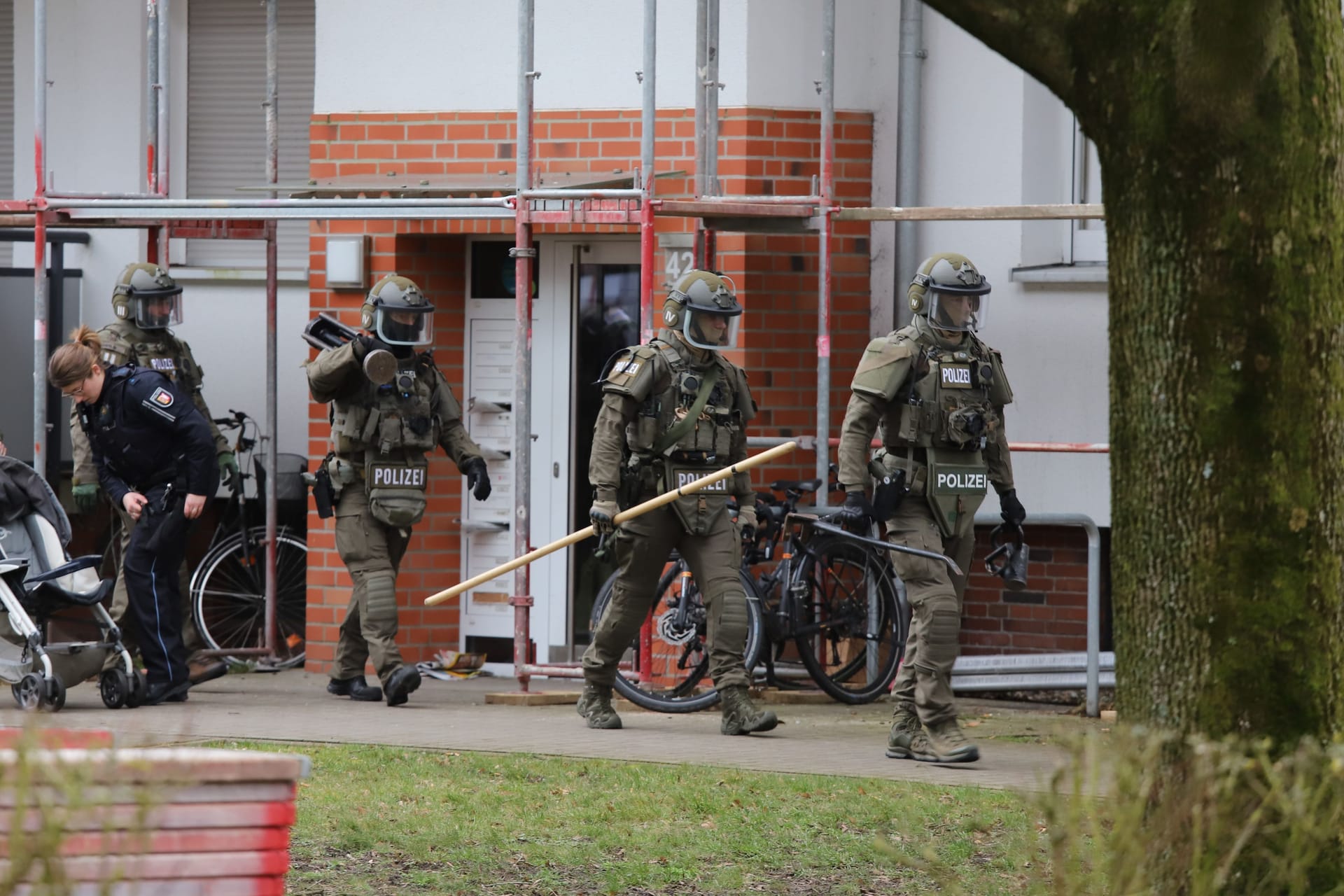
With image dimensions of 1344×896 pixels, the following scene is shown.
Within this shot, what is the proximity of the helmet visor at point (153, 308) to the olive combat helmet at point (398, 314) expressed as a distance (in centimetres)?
153

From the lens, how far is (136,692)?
32.0ft

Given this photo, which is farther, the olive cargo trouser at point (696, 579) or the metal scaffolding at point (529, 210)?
the metal scaffolding at point (529, 210)

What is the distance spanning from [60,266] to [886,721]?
19.6 ft

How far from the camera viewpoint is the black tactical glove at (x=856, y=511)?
8398mm

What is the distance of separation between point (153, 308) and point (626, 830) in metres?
5.28

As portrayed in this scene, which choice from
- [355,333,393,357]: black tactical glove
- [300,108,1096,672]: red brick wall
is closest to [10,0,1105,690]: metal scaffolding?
[300,108,1096,672]: red brick wall

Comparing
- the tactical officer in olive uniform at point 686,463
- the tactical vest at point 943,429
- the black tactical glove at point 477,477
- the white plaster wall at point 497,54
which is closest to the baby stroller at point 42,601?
the black tactical glove at point 477,477

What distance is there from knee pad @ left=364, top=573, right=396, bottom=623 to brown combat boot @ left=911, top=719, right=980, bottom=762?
2948 millimetres

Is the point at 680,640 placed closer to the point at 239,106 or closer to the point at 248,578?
the point at 248,578

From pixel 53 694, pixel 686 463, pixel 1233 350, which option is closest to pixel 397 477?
pixel 686 463

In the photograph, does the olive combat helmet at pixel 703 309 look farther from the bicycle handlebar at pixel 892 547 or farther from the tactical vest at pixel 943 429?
the bicycle handlebar at pixel 892 547

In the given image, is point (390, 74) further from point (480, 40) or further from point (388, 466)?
point (388, 466)

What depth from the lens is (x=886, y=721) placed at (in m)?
9.91

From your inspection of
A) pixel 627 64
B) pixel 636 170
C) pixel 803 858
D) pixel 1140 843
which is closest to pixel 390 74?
pixel 627 64
